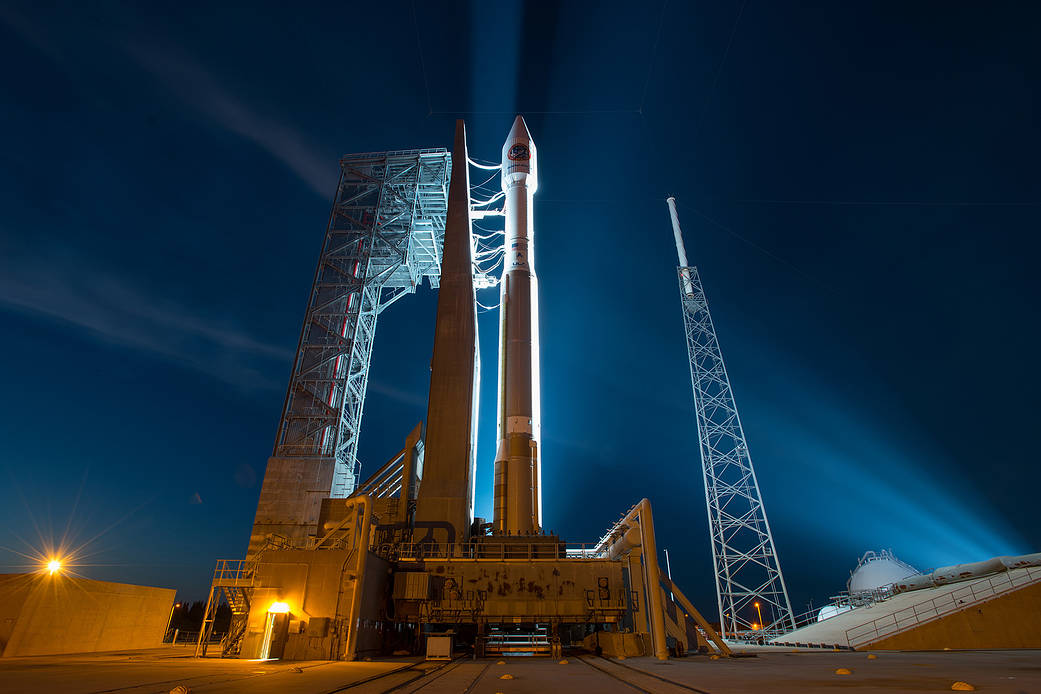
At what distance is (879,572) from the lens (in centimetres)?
3484

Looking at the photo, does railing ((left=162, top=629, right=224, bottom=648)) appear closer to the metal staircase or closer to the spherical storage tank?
the metal staircase

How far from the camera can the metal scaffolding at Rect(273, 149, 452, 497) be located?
26.3 meters

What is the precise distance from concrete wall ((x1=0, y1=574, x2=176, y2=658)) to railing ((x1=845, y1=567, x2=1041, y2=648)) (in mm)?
24240

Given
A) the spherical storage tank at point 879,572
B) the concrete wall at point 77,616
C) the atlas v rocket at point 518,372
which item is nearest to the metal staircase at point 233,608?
the concrete wall at point 77,616

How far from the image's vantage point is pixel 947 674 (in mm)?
7949

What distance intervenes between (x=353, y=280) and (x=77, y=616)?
1923 cm

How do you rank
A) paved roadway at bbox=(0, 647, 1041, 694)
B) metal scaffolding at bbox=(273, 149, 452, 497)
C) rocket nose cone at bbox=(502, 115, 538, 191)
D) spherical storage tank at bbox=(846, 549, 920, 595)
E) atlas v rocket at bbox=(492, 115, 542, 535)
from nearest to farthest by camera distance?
paved roadway at bbox=(0, 647, 1041, 694)
atlas v rocket at bbox=(492, 115, 542, 535)
metal scaffolding at bbox=(273, 149, 452, 497)
rocket nose cone at bbox=(502, 115, 538, 191)
spherical storage tank at bbox=(846, 549, 920, 595)

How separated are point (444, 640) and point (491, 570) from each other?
12.8 feet

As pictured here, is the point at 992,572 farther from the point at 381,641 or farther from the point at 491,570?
the point at 381,641

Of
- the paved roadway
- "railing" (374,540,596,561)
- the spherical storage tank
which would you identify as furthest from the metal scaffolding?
the spherical storage tank

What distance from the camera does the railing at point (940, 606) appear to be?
17438 mm

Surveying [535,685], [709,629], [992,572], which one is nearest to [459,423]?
[709,629]

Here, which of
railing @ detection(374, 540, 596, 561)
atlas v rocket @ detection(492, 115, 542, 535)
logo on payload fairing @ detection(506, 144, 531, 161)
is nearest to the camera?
railing @ detection(374, 540, 596, 561)

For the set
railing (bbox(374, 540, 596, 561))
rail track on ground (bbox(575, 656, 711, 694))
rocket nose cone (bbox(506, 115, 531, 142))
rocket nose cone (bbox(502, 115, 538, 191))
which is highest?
rocket nose cone (bbox(506, 115, 531, 142))
